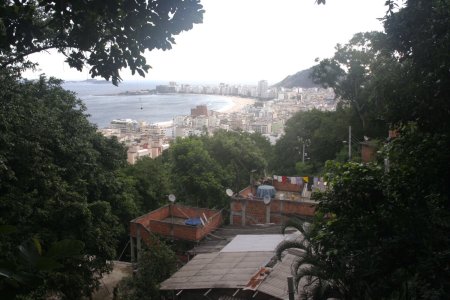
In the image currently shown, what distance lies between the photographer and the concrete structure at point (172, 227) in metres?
12.2

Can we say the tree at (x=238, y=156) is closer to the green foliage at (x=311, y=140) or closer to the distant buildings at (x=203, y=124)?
the green foliage at (x=311, y=140)

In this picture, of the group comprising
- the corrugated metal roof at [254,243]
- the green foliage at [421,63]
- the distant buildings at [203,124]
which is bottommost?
the distant buildings at [203,124]

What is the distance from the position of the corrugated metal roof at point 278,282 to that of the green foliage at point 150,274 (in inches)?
93.2

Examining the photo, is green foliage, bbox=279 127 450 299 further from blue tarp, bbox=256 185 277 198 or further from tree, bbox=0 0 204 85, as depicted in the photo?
blue tarp, bbox=256 185 277 198

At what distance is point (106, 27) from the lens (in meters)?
3.44

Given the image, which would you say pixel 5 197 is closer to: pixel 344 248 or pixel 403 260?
pixel 344 248

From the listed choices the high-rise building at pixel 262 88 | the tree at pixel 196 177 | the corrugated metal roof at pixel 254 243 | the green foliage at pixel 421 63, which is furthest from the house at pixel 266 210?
the high-rise building at pixel 262 88

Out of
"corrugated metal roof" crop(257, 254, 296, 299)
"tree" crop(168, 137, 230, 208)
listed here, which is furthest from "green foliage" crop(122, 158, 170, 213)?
"corrugated metal roof" crop(257, 254, 296, 299)

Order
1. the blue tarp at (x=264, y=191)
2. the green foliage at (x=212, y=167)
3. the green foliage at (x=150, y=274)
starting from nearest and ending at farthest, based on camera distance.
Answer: the green foliage at (x=150, y=274) < the blue tarp at (x=264, y=191) < the green foliage at (x=212, y=167)

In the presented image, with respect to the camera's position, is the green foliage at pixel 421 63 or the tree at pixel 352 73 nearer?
the green foliage at pixel 421 63

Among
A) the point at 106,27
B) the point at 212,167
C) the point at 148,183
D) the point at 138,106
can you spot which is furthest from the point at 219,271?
the point at 138,106

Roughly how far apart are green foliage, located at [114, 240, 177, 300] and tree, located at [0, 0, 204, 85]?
616 cm

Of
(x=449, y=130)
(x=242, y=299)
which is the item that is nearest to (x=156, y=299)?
(x=242, y=299)

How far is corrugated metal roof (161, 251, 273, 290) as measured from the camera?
8.04 m
